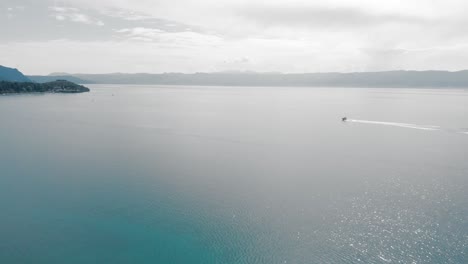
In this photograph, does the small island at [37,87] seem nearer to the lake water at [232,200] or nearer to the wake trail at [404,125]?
the lake water at [232,200]

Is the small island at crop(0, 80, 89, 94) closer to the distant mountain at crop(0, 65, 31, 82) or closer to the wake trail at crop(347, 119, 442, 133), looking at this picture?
the distant mountain at crop(0, 65, 31, 82)

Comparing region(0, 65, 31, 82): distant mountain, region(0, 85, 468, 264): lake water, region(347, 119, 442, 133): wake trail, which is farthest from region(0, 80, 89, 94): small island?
region(347, 119, 442, 133): wake trail

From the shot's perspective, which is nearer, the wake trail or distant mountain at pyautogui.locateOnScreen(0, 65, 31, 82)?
the wake trail

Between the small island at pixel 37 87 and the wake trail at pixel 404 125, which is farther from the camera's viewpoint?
the small island at pixel 37 87

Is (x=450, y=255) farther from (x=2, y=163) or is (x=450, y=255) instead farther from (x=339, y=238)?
(x=2, y=163)

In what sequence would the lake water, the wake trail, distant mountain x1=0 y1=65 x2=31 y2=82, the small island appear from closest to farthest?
the lake water → the wake trail → the small island → distant mountain x1=0 y1=65 x2=31 y2=82

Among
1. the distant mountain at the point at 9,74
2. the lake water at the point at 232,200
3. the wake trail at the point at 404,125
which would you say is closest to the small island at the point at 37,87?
the distant mountain at the point at 9,74

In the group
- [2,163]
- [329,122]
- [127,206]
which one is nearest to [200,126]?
[329,122]
